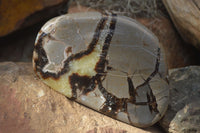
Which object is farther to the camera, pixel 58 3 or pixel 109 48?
pixel 58 3

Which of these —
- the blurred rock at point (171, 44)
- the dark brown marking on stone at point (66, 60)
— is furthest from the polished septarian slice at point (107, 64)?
the blurred rock at point (171, 44)

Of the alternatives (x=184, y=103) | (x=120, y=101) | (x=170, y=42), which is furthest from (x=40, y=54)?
(x=170, y=42)

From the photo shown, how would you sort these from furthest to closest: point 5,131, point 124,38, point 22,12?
1. point 22,12
2. point 124,38
3. point 5,131

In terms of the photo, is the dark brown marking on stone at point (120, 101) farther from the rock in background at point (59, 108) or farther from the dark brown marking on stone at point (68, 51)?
the dark brown marking on stone at point (68, 51)

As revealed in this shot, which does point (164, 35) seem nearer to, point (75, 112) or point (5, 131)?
point (75, 112)

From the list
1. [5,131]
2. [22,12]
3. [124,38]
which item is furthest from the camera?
[22,12]

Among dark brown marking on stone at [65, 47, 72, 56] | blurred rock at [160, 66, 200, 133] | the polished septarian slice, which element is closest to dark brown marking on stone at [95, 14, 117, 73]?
the polished septarian slice

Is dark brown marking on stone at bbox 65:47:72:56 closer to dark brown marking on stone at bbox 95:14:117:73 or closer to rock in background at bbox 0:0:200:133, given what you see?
dark brown marking on stone at bbox 95:14:117:73

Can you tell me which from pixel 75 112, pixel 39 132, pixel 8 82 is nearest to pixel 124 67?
pixel 75 112

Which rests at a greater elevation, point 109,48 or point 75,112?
point 109,48
